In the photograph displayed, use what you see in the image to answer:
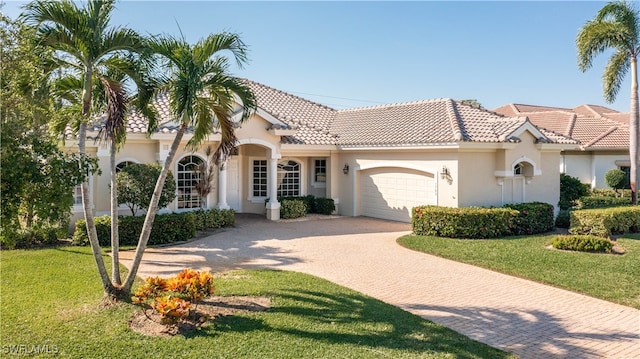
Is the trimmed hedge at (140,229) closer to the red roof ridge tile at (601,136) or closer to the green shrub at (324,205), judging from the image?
the green shrub at (324,205)

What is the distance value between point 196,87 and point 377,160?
14.2m

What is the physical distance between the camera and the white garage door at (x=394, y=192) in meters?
19.9

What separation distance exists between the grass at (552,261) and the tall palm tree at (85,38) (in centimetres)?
947

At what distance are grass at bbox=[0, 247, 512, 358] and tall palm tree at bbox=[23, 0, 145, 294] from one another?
1.15m

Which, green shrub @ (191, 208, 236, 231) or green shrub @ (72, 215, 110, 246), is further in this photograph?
green shrub @ (191, 208, 236, 231)

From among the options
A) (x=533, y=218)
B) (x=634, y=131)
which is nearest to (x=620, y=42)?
(x=634, y=131)

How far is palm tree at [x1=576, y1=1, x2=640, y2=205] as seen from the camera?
20.7 m

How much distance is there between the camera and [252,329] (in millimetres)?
7691

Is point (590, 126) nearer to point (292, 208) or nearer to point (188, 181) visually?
point (292, 208)

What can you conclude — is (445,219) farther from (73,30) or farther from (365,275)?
(73,30)

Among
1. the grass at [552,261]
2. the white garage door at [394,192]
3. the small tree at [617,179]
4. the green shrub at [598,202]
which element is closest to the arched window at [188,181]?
the white garage door at [394,192]

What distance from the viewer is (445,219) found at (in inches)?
655

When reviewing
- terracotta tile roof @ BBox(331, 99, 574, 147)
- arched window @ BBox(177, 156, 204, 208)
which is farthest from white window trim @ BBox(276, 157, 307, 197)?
arched window @ BBox(177, 156, 204, 208)

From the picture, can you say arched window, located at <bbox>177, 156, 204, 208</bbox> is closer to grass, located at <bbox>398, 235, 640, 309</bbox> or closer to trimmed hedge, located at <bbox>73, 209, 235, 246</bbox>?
trimmed hedge, located at <bbox>73, 209, 235, 246</bbox>
